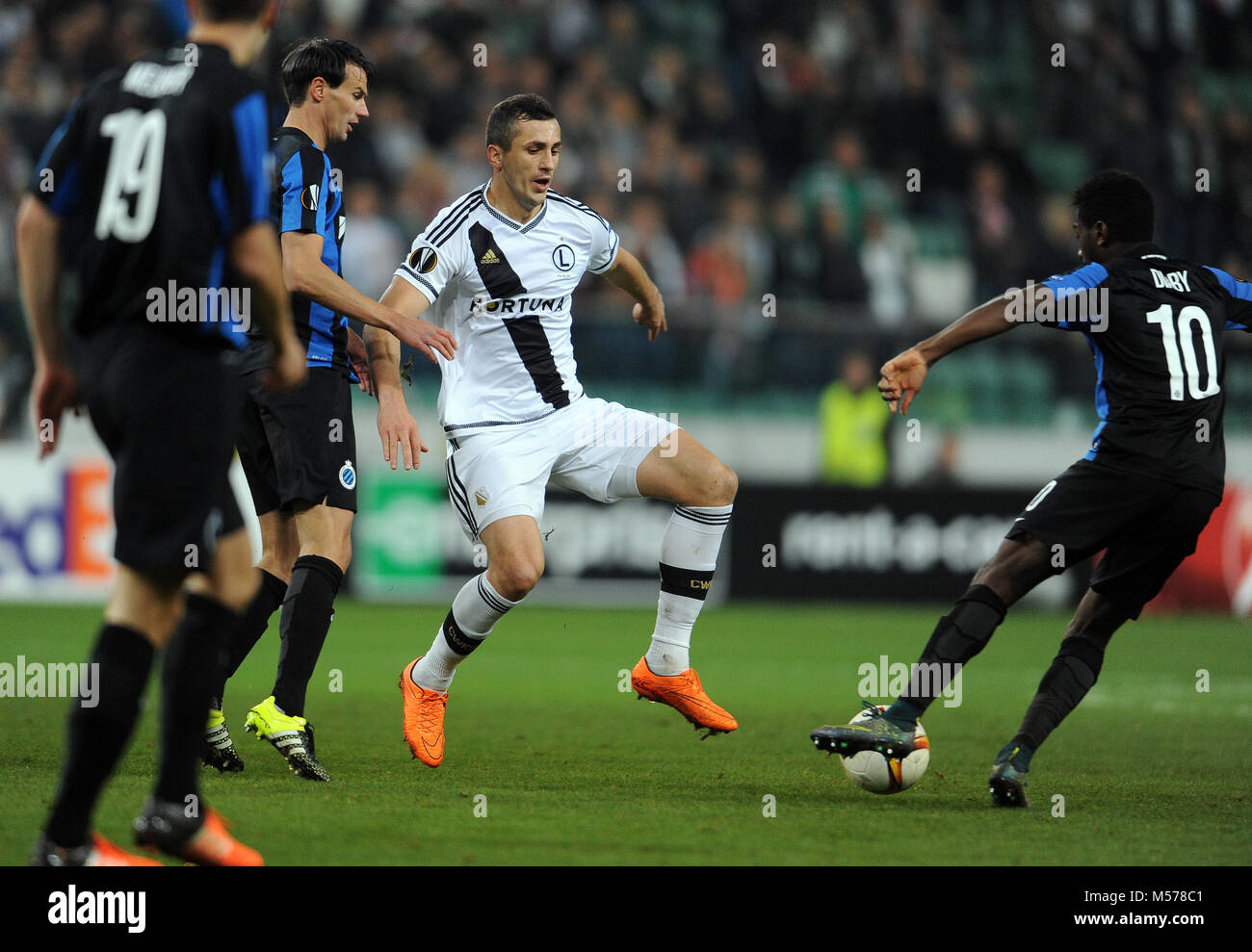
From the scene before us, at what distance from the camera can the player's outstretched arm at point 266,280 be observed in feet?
12.0

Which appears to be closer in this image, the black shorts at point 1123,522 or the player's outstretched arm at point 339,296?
the black shorts at point 1123,522

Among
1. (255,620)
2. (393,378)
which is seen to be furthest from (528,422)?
(255,620)

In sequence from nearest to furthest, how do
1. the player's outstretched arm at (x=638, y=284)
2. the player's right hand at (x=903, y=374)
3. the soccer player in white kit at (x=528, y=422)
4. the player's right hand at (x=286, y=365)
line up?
the player's right hand at (x=286, y=365)
the player's right hand at (x=903, y=374)
the soccer player in white kit at (x=528, y=422)
the player's outstretched arm at (x=638, y=284)

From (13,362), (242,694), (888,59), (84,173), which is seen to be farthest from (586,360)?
(84,173)

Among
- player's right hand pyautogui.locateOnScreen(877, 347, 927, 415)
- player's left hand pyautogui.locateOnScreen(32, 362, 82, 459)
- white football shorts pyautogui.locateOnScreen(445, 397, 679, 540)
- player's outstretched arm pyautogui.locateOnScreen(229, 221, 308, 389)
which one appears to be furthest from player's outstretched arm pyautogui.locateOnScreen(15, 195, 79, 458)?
player's right hand pyautogui.locateOnScreen(877, 347, 927, 415)

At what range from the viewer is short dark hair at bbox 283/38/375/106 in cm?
580

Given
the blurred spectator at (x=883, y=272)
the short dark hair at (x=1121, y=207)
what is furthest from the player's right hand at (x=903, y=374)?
the blurred spectator at (x=883, y=272)

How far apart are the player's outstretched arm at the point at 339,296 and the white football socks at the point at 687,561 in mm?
1252

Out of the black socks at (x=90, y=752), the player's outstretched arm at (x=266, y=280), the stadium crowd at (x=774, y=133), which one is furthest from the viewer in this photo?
the stadium crowd at (x=774, y=133)

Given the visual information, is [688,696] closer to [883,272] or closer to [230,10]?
[230,10]

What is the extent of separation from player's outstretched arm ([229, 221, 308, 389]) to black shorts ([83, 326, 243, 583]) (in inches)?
6.3

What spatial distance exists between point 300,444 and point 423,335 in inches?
23.9

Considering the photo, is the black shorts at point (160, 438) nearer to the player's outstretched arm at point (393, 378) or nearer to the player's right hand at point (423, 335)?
the player's right hand at point (423, 335)

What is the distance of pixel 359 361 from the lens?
6.23 metres
